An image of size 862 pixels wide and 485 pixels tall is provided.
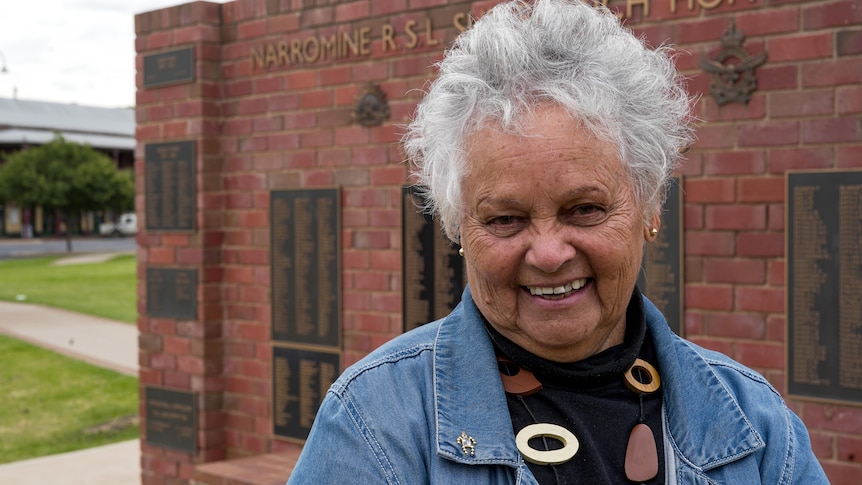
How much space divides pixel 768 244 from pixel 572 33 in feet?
7.76

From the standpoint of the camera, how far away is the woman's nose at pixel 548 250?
1484 millimetres

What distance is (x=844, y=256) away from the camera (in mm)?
3414

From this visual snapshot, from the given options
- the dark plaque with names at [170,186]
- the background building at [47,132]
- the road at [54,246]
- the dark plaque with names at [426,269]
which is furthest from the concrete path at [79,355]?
the background building at [47,132]

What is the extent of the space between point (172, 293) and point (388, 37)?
200cm

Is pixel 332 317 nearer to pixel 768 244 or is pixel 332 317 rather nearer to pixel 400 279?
pixel 400 279

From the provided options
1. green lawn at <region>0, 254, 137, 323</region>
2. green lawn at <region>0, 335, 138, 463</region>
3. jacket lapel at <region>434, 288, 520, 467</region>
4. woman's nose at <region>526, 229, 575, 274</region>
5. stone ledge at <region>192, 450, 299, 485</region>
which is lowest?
green lawn at <region>0, 335, 138, 463</region>

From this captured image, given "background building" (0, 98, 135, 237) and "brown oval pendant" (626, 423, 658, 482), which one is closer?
"brown oval pendant" (626, 423, 658, 482)

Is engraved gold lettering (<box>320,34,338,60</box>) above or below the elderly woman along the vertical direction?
above

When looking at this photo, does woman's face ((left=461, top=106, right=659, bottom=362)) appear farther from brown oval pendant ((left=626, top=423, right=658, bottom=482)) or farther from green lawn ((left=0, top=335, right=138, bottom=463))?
green lawn ((left=0, top=335, right=138, bottom=463))

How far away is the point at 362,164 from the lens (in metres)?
4.81

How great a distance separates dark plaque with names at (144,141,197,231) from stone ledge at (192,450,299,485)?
1.32 meters

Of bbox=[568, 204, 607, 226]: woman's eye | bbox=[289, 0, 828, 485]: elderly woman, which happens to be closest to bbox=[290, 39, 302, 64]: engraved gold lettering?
bbox=[289, 0, 828, 485]: elderly woman

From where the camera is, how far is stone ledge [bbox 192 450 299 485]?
15.4ft

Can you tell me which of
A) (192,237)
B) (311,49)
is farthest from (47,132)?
(311,49)
